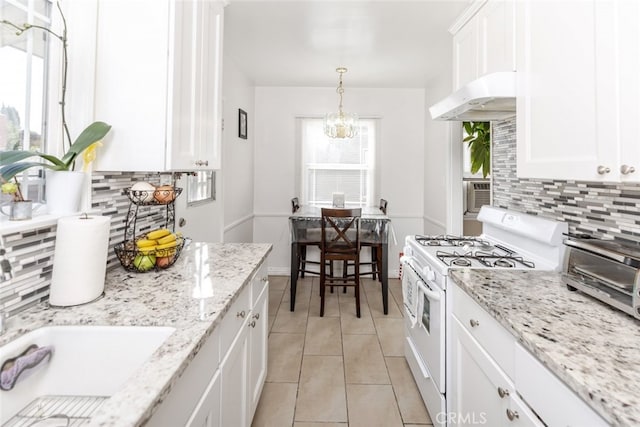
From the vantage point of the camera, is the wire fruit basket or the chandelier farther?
the chandelier

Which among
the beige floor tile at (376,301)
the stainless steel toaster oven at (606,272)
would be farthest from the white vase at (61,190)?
the beige floor tile at (376,301)

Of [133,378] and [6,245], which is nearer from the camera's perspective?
[133,378]

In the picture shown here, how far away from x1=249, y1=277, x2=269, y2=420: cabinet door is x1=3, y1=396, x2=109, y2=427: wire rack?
0.72 m

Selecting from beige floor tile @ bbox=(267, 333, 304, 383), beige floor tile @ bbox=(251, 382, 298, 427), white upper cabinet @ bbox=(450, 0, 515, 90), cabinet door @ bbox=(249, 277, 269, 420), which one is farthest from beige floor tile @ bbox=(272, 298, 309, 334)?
white upper cabinet @ bbox=(450, 0, 515, 90)

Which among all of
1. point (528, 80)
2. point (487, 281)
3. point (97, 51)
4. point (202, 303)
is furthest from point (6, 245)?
point (528, 80)

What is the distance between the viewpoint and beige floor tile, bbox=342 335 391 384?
7.03 feet

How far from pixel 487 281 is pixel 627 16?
955mm

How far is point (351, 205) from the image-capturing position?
4.46 m

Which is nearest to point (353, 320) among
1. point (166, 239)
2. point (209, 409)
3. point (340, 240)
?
point (340, 240)

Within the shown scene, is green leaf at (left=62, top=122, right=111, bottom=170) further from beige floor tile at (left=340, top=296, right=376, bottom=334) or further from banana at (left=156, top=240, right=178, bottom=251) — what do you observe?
beige floor tile at (left=340, top=296, right=376, bottom=334)

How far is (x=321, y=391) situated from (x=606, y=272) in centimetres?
163

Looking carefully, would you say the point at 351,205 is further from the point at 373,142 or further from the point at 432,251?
the point at 432,251

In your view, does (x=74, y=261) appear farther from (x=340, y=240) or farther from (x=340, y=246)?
(x=340, y=240)

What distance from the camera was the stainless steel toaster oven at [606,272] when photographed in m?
0.96
